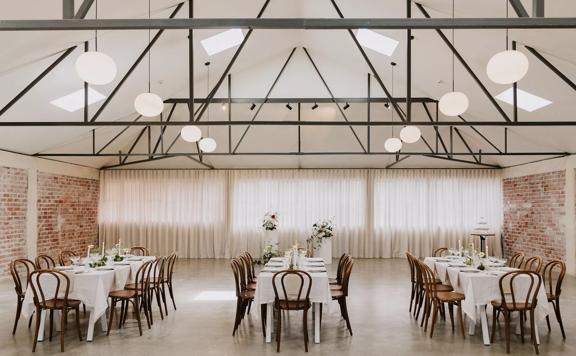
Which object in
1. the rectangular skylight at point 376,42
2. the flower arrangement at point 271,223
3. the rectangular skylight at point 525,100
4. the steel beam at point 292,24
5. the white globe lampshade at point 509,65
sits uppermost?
the rectangular skylight at point 376,42

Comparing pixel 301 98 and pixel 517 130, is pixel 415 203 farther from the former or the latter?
pixel 301 98

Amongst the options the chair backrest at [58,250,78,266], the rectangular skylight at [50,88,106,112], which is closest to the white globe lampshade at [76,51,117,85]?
the chair backrest at [58,250,78,266]

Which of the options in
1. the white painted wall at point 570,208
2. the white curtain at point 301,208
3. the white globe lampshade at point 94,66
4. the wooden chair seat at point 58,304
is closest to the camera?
the white globe lampshade at point 94,66

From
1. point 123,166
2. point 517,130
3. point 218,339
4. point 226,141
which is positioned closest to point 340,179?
point 226,141

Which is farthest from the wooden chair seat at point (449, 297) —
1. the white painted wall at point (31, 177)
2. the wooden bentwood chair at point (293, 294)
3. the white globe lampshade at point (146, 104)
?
the white painted wall at point (31, 177)

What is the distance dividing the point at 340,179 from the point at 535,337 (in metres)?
10.4

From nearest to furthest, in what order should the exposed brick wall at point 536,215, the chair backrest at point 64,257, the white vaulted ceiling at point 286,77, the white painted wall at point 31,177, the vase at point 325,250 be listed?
the white vaulted ceiling at point 286,77 < the chair backrest at point 64,257 < the white painted wall at point 31,177 < the exposed brick wall at point 536,215 < the vase at point 325,250

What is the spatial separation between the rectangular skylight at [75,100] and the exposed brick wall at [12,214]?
236 centimetres

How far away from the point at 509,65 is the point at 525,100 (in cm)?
566

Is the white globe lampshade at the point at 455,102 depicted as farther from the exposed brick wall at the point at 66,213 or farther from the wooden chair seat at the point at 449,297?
the exposed brick wall at the point at 66,213

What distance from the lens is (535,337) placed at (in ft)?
18.2

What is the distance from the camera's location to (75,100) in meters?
9.70

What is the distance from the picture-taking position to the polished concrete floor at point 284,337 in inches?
221

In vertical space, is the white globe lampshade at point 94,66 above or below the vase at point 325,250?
above
